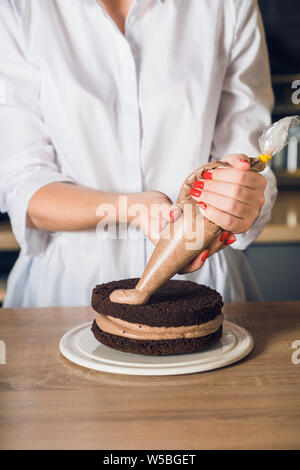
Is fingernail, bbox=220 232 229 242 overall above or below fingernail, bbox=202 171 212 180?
below

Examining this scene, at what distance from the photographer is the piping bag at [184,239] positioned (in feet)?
2.16

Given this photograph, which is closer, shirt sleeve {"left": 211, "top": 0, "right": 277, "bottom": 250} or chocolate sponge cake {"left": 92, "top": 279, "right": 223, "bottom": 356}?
chocolate sponge cake {"left": 92, "top": 279, "right": 223, "bottom": 356}

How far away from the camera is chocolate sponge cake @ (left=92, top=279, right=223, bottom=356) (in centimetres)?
64

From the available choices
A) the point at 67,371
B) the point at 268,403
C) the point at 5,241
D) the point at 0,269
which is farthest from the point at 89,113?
the point at 0,269

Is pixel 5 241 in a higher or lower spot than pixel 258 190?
lower

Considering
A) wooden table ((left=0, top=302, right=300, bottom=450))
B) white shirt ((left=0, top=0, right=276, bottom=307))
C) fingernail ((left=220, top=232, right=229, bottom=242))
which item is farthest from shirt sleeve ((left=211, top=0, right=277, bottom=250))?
wooden table ((left=0, top=302, right=300, bottom=450))

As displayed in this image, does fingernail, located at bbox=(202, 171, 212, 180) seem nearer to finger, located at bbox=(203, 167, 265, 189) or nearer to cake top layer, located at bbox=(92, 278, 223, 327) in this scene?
finger, located at bbox=(203, 167, 265, 189)

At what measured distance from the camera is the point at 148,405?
524mm

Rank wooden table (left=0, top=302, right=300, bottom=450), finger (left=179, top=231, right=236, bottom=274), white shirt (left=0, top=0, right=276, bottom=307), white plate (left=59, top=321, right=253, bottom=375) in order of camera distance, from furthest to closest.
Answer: white shirt (left=0, top=0, right=276, bottom=307)
finger (left=179, top=231, right=236, bottom=274)
white plate (left=59, top=321, right=253, bottom=375)
wooden table (left=0, top=302, right=300, bottom=450)

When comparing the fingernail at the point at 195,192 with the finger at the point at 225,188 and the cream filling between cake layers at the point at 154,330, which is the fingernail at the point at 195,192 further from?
the cream filling between cake layers at the point at 154,330

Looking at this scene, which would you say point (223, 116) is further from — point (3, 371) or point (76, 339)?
point (3, 371)

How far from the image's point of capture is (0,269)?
2.10m

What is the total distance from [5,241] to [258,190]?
1.43 m

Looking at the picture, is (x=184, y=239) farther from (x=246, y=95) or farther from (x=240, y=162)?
(x=246, y=95)
